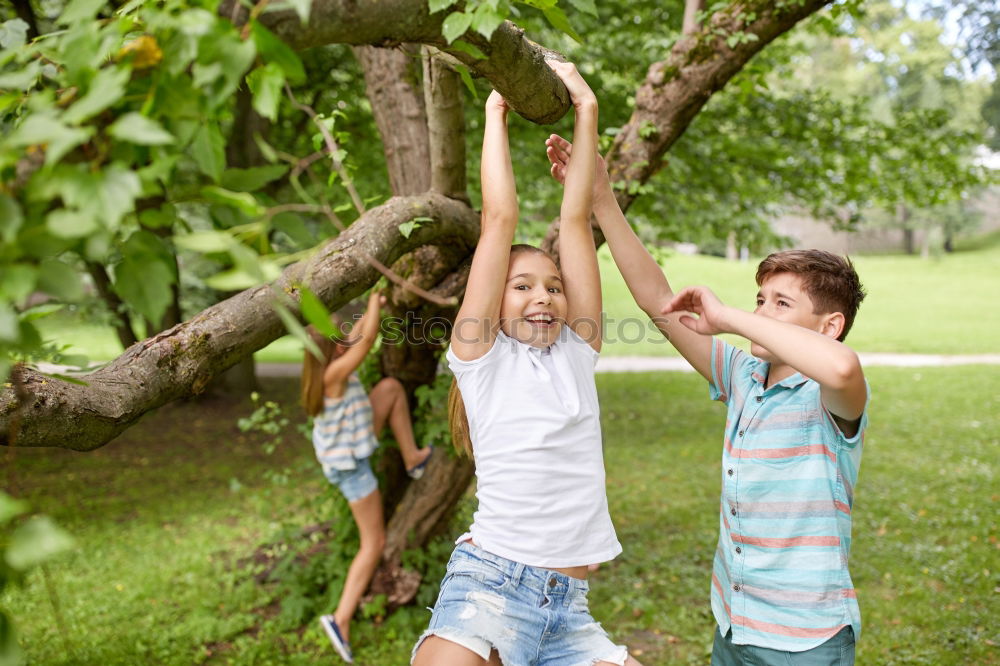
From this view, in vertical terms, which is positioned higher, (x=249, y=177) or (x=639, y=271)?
(x=249, y=177)

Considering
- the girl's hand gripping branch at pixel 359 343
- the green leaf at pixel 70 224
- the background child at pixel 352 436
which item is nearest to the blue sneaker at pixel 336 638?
the background child at pixel 352 436

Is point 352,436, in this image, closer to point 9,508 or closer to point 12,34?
point 12,34

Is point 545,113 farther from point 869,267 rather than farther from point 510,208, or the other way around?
point 869,267

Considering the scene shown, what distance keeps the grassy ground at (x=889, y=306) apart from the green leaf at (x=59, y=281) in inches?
356

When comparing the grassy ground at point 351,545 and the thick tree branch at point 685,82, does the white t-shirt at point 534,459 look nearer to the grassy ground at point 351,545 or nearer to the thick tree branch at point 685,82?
the grassy ground at point 351,545

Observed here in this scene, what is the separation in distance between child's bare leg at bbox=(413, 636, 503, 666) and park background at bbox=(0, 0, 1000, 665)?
0.83 meters

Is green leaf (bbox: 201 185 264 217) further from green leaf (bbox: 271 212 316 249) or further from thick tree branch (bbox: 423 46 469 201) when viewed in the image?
thick tree branch (bbox: 423 46 469 201)

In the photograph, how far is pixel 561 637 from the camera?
77.2 inches

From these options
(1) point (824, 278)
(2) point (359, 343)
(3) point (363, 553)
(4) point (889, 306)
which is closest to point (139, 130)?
(1) point (824, 278)

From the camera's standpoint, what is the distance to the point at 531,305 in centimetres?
213

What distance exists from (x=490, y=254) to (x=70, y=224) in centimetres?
131

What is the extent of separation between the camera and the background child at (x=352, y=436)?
4.02m

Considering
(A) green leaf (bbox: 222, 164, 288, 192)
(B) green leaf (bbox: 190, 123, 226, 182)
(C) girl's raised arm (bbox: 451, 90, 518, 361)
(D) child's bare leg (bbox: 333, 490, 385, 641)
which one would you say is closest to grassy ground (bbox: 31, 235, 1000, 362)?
(D) child's bare leg (bbox: 333, 490, 385, 641)

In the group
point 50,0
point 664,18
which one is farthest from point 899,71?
point 50,0
